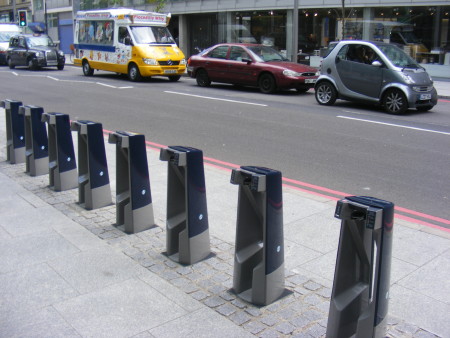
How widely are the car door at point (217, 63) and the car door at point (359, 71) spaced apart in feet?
18.5

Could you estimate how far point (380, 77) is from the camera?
515 inches

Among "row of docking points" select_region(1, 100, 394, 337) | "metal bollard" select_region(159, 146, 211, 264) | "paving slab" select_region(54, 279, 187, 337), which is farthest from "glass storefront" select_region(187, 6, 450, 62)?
"paving slab" select_region(54, 279, 187, 337)

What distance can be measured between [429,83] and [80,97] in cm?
1006

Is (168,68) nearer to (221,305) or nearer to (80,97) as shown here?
(80,97)

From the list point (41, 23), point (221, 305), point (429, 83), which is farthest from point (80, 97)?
point (41, 23)

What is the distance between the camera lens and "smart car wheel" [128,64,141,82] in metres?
21.2

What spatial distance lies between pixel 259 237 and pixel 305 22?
23.6m

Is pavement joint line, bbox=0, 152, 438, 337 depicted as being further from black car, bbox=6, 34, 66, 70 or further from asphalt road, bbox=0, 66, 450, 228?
black car, bbox=6, 34, 66, 70

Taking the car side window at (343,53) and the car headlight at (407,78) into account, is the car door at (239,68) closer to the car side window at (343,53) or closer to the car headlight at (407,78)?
the car side window at (343,53)

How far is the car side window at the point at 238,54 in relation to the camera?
58.9 feet

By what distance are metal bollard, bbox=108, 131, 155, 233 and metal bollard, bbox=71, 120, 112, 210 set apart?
556 mm

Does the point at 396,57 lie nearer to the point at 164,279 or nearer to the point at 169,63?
the point at 169,63

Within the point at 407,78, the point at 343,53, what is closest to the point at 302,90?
the point at 343,53

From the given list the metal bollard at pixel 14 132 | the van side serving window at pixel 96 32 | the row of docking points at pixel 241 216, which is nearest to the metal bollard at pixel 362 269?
the row of docking points at pixel 241 216
